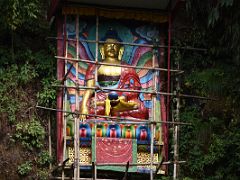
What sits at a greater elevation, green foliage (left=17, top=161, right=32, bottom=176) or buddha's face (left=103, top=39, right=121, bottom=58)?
buddha's face (left=103, top=39, right=121, bottom=58)

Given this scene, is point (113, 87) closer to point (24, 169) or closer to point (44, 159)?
point (44, 159)

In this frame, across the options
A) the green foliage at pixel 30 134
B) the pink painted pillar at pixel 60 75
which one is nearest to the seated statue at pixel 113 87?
the pink painted pillar at pixel 60 75

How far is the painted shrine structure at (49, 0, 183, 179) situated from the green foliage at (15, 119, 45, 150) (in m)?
0.28

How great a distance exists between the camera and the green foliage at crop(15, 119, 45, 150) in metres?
8.88

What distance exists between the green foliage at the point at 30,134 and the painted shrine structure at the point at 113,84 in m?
0.28

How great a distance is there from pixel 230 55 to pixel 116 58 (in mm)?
1789

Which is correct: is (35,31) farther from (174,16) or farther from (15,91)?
(174,16)

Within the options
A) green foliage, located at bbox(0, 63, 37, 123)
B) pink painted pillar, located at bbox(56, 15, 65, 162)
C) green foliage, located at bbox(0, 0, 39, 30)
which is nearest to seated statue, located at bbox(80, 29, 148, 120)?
pink painted pillar, located at bbox(56, 15, 65, 162)

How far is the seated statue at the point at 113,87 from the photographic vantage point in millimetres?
9008

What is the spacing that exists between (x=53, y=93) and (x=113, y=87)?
83 centimetres

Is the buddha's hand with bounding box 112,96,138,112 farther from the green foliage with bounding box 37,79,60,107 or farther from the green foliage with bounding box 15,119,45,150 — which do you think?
the green foliage with bounding box 15,119,45,150

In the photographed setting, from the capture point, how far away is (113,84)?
30.1 ft

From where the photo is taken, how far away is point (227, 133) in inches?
365

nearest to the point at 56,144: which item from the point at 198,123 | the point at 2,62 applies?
the point at 2,62
